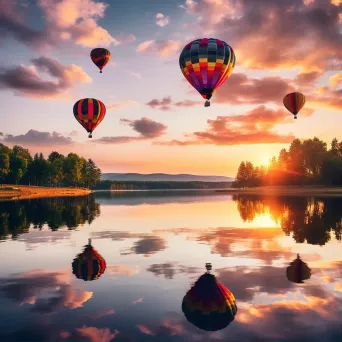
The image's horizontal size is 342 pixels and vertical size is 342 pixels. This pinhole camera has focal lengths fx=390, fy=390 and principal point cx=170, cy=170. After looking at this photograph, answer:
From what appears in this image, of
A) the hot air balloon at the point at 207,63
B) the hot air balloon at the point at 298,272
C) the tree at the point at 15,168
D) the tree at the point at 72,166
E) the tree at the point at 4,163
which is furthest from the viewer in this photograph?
the tree at the point at 72,166

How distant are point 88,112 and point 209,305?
5900 centimetres

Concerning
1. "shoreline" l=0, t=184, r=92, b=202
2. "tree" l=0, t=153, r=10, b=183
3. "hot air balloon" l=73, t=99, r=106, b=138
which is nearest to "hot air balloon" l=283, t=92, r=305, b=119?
"hot air balloon" l=73, t=99, r=106, b=138

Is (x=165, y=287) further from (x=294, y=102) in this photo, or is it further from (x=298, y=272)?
(x=294, y=102)

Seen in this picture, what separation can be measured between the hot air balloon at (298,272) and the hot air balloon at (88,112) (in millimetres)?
54071

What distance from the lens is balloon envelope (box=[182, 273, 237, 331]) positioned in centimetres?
1227

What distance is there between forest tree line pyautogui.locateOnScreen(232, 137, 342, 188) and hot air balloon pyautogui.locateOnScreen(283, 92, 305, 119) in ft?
174

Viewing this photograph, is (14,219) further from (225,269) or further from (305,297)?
(305,297)

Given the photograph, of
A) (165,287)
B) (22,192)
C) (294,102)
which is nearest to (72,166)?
(22,192)

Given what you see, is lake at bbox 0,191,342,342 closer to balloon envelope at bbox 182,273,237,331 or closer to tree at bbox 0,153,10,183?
balloon envelope at bbox 182,273,237,331

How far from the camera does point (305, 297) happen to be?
14.7 m

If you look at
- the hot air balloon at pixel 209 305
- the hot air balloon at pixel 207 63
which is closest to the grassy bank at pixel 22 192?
the hot air balloon at pixel 207 63

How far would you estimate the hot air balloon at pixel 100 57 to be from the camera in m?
80.5

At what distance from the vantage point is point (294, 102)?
93.1 m

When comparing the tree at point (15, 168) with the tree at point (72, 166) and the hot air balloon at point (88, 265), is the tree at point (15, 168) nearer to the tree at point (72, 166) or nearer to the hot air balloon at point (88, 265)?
the tree at point (72, 166)
